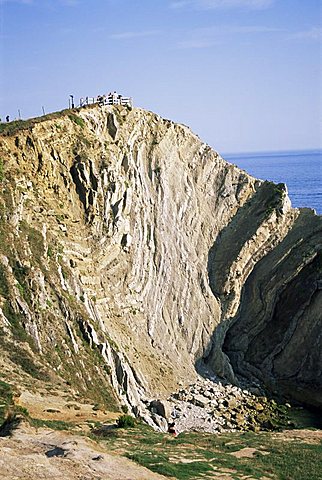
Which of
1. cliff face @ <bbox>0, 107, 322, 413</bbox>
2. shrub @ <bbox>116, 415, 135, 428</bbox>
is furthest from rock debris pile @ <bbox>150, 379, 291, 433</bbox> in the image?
shrub @ <bbox>116, 415, 135, 428</bbox>

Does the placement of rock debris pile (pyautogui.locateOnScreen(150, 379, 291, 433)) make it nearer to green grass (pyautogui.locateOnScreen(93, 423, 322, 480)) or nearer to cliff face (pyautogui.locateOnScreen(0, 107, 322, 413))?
cliff face (pyautogui.locateOnScreen(0, 107, 322, 413))

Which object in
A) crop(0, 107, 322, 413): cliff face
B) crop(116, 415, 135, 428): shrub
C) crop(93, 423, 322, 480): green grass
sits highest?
crop(0, 107, 322, 413): cliff face

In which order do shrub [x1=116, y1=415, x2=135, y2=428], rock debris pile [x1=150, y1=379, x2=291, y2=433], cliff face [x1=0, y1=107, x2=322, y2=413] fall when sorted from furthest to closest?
1. rock debris pile [x1=150, y1=379, x2=291, y2=433]
2. cliff face [x1=0, y1=107, x2=322, y2=413]
3. shrub [x1=116, y1=415, x2=135, y2=428]

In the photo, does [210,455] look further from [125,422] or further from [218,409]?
[218,409]

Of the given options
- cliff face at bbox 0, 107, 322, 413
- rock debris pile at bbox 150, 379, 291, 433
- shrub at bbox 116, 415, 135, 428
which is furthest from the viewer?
rock debris pile at bbox 150, 379, 291, 433

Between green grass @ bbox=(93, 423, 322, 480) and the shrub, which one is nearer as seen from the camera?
green grass @ bbox=(93, 423, 322, 480)

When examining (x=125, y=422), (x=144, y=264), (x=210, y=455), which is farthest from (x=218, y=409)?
(x=210, y=455)
